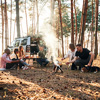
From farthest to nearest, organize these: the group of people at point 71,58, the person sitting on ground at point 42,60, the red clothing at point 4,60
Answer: the person sitting on ground at point 42,60, the red clothing at point 4,60, the group of people at point 71,58

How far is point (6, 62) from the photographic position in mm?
6902

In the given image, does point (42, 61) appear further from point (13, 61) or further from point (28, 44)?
point (28, 44)

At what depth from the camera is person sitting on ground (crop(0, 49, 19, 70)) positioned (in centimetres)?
665

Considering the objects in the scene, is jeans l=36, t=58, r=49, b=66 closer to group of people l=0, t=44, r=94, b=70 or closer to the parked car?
group of people l=0, t=44, r=94, b=70

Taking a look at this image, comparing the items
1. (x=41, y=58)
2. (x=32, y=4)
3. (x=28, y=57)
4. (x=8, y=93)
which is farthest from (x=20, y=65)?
(x=32, y=4)

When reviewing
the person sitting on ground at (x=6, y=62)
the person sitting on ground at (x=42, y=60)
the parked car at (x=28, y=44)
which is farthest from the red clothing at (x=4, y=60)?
the parked car at (x=28, y=44)

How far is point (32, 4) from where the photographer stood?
20625 millimetres

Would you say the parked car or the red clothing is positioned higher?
the parked car

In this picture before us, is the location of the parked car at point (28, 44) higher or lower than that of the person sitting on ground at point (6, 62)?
higher

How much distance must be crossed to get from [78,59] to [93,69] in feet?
2.52

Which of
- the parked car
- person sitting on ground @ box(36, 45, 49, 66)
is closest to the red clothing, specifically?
person sitting on ground @ box(36, 45, 49, 66)

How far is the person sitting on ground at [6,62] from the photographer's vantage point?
6652mm

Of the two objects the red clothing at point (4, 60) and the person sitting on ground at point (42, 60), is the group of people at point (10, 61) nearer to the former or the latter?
the red clothing at point (4, 60)

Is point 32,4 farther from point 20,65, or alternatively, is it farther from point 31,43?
point 20,65
